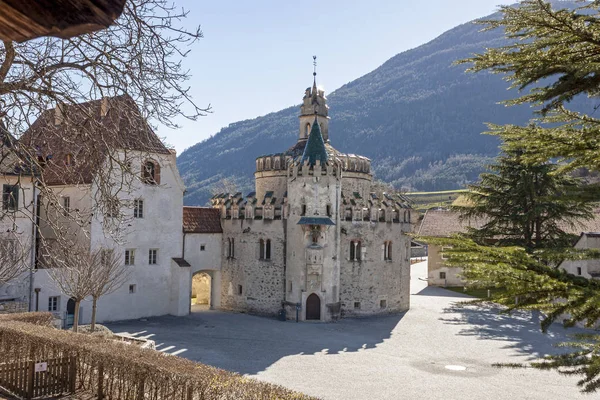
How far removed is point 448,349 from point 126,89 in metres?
21.8

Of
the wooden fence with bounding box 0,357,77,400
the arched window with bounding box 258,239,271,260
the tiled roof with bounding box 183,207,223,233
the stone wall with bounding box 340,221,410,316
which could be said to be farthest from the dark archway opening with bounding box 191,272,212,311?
the wooden fence with bounding box 0,357,77,400

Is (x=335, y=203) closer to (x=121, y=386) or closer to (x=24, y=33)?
(x=121, y=386)

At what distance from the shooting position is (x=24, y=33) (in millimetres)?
2248

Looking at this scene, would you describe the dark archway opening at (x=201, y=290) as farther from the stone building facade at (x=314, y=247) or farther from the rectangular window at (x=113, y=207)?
the rectangular window at (x=113, y=207)

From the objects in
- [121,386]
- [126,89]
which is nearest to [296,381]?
[121,386]

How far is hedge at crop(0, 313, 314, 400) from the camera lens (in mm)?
11266

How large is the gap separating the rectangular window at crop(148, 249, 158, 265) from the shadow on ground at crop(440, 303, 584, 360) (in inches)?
746

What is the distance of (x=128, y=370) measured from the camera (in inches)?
521

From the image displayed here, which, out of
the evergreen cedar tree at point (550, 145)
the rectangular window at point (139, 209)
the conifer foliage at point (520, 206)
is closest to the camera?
the evergreen cedar tree at point (550, 145)

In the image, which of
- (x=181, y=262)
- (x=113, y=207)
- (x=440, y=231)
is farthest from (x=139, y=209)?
(x=440, y=231)

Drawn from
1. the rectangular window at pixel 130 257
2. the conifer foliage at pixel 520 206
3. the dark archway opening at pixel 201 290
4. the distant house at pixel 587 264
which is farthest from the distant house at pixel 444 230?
the rectangular window at pixel 130 257

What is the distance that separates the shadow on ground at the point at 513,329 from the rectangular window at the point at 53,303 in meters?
21.7

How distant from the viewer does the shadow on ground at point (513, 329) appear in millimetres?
27139

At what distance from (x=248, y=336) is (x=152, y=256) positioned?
959 cm
